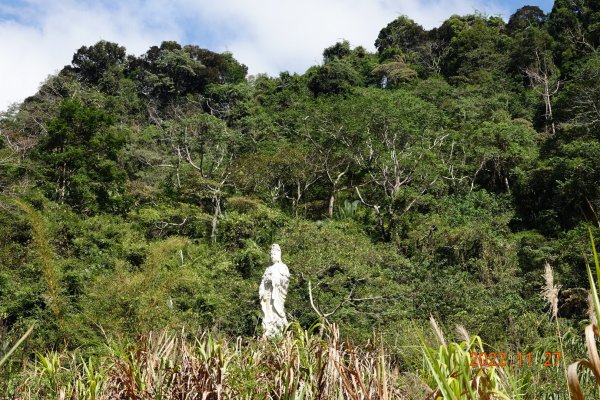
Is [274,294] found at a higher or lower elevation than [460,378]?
higher

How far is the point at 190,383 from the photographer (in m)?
3.00

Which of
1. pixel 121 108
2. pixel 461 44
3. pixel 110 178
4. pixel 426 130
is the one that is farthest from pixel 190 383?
pixel 461 44

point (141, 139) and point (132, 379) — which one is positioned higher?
point (141, 139)

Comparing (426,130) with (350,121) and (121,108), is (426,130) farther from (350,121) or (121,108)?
(121,108)

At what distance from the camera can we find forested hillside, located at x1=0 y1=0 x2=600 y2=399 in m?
9.82

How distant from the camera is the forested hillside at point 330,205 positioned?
9.82 m

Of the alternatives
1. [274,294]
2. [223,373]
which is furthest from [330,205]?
[223,373]

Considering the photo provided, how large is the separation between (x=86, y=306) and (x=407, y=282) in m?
6.52

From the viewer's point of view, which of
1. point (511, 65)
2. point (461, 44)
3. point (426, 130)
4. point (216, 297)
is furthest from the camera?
point (461, 44)
